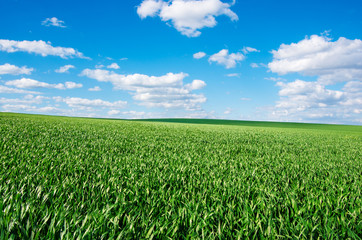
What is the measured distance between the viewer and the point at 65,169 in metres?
3.47

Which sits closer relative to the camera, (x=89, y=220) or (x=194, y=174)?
(x=89, y=220)

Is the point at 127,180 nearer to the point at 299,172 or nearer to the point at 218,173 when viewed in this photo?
the point at 218,173

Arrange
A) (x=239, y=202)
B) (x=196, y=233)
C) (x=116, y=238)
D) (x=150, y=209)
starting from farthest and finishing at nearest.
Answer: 1. (x=239, y=202)
2. (x=150, y=209)
3. (x=196, y=233)
4. (x=116, y=238)

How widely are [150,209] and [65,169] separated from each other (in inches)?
82.3

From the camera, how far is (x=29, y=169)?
335cm

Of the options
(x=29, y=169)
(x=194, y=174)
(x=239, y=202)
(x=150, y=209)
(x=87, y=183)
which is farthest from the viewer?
(x=194, y=174)

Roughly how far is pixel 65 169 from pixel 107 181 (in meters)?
0.98

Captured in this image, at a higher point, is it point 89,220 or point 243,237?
point 89,220

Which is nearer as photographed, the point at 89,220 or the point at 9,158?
the point at 89,220

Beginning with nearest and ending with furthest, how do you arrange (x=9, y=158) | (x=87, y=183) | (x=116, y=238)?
(x=116, y=238) < (x=87, y=183) < (x=9, y=158)

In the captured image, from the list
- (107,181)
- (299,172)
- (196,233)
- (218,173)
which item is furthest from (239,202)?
(299,172)

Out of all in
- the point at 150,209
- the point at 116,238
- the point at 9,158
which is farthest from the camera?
the point at 9,158

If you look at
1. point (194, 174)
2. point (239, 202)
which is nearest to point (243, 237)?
point (239, 202)

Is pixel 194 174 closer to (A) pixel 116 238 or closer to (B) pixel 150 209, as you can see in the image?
(B) pixel 150 209
